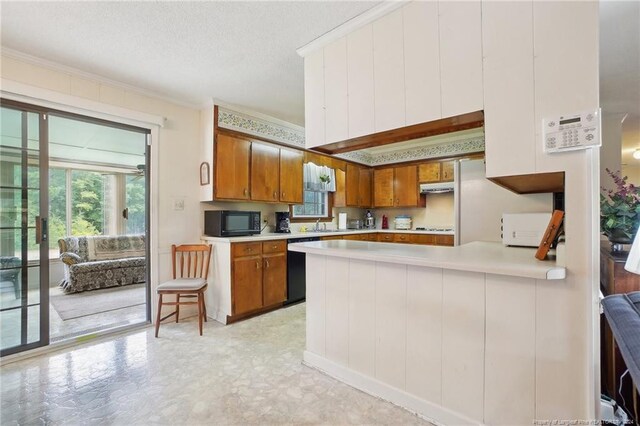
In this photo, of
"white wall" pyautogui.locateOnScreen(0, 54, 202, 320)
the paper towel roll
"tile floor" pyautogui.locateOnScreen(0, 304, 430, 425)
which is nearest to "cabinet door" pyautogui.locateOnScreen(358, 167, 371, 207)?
the paper towel roll

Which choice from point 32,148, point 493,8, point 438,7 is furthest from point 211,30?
point 32,148

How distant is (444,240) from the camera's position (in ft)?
15.2

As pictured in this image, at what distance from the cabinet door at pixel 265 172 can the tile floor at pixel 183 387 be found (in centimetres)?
179

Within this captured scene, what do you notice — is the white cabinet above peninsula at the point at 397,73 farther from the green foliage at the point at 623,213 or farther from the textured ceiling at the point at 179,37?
the green foliage at the point at 623,213

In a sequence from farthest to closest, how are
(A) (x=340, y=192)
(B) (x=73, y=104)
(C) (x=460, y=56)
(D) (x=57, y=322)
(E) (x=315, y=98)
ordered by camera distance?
(A) (x=340, y=192) → (D) (x=57, y=322) → (B) (x=73, y=104) → (E) (x=315, y=98) → (C) (x=460, y=56)

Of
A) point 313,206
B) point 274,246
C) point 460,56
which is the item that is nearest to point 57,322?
point 274,246

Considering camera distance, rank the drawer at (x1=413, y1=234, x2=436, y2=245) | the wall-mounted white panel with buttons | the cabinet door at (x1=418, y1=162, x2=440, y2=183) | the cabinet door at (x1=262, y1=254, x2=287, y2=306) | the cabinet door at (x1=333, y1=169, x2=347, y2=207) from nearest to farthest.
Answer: the wall-mounted white panel with buttons → the cabinet door at (x1=262, y1=254, x2=287, y2=306) → the drawer at (x1=413, y1=234, x2=436, y2=245) → the cabinet door at (x1=418, y1=162, x2=440, y2=183) → the cabinet door at (x1=333, y1=169, x2=347, y2=207)

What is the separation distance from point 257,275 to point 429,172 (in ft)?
11.2

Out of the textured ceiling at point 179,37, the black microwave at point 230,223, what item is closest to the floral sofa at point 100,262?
the black microwave at point 230,223

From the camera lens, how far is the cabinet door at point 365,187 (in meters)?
5.54

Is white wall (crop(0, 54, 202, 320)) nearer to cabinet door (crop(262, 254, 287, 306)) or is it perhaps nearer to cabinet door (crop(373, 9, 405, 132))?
cabinet door (crop(262, 254, 287, 306))

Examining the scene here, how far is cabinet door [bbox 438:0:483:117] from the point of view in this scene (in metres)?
1.52

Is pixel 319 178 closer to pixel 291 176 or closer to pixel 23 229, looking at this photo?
pixel 291 176

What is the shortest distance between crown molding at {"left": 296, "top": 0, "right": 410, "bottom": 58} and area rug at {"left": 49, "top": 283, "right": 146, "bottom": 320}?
3899mm
